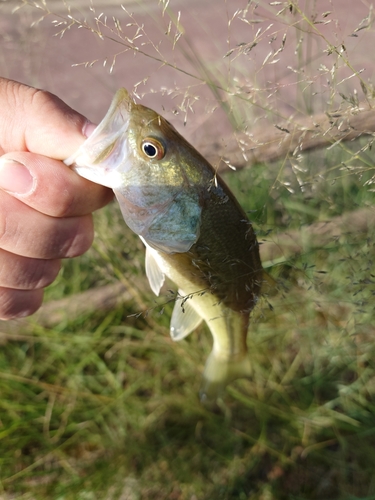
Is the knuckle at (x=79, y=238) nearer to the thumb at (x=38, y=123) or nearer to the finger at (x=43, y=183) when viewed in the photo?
the finger at (x=43, y=183)

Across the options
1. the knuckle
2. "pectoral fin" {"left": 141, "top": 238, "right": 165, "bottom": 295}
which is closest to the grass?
"pectoral fin" {"left": 141, "top": 238, "right": 165, "bottom": 295}

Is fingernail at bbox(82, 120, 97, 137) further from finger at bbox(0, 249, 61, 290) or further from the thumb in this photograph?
finger at bbox(0, 249, 61, 290)

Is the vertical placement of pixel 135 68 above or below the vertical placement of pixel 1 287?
below

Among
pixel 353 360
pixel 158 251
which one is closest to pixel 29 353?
pixel 158 251

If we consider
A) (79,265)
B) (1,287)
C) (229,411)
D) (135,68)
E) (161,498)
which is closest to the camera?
(1,287)

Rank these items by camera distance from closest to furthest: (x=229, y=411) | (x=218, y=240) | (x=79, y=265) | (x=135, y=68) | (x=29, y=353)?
1. (x=218, y=240)
2. (x=229, y=411)
3. (x=29, y=353)
4. (x=79, y=265)
5. (x=135, y=68)

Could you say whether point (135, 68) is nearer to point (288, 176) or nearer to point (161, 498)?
point (288, 176)

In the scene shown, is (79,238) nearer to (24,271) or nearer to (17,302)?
(24,271)

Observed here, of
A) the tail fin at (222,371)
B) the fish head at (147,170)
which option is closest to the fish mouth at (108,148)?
the fish head at (147,170)
